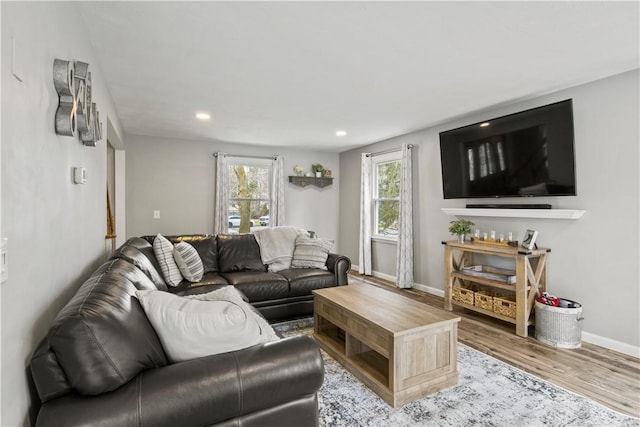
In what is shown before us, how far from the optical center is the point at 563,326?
9.53ft

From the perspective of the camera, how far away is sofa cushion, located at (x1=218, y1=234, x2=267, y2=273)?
3.87 meters

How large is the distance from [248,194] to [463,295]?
12.5 feet

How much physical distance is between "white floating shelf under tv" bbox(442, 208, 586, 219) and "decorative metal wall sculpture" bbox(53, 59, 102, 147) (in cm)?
373

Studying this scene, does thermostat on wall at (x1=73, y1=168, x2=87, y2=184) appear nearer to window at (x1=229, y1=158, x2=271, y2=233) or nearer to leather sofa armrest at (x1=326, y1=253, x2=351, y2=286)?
leather sofa armrest at (x1=326, y1=253, x2=351, y2=286)

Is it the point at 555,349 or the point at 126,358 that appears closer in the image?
the point at 126,358

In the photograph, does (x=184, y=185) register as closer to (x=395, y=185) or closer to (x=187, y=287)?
(x=187, y=287)

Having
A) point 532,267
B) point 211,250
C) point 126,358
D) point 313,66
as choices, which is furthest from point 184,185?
point 532,267

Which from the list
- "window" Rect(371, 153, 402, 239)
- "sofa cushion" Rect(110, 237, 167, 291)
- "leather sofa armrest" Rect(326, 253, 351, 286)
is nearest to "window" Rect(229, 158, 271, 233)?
"window" Rect(371, 153, 402, 239)

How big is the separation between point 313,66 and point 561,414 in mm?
2873

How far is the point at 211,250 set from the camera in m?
3.91

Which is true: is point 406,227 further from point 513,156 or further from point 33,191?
point 33,191

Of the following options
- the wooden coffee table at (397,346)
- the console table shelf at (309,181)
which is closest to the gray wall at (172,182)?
the console table shelf at (309,181)

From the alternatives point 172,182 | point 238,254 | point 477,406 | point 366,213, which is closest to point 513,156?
point 477,406

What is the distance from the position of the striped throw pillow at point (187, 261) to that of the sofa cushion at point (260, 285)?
0.35m
